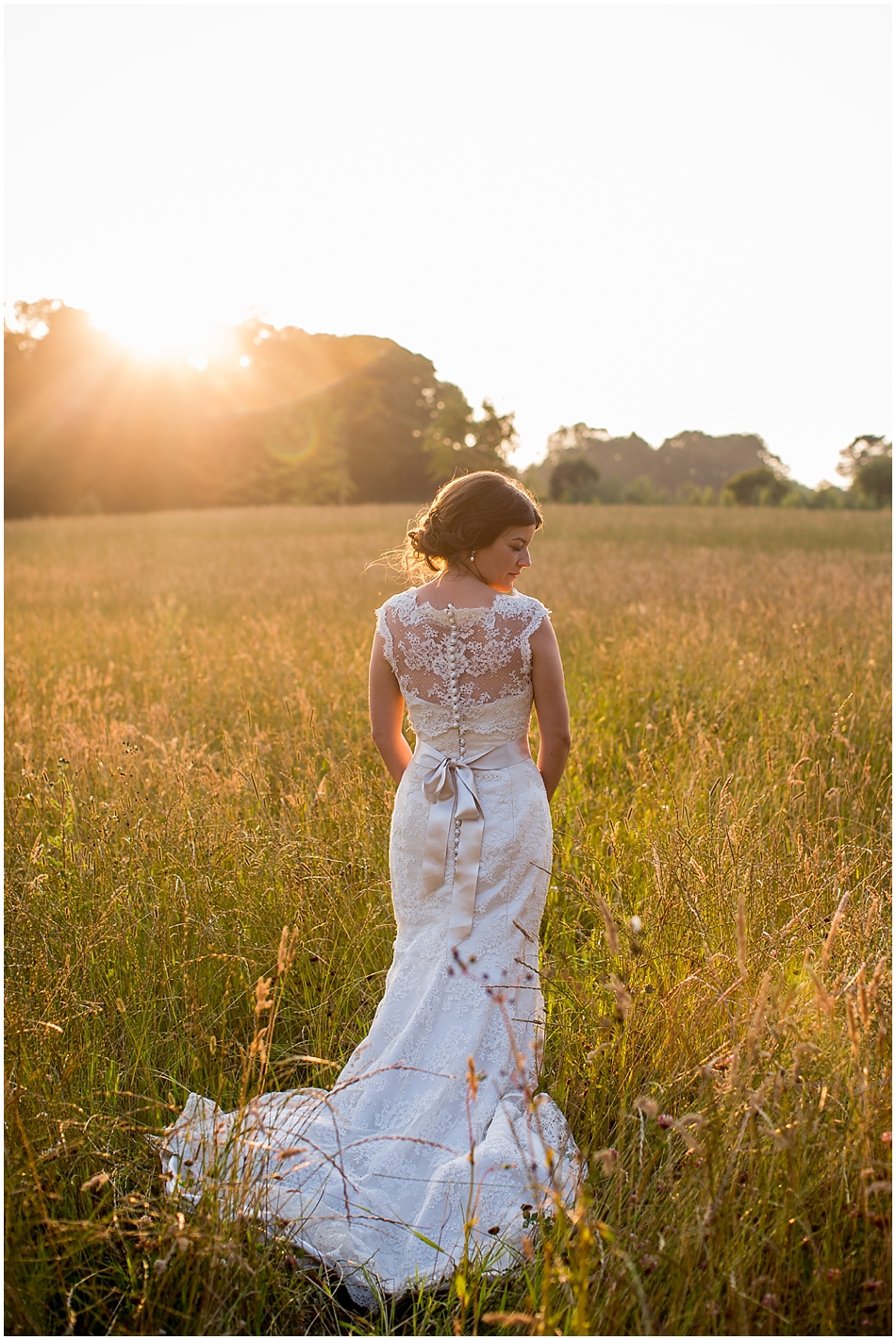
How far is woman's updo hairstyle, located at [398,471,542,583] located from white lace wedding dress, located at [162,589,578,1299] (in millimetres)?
202

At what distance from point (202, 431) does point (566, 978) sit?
48.4m

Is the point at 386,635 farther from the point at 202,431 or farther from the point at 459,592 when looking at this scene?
the point at 202,431

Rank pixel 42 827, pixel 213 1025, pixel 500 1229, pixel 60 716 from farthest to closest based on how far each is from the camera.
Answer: pixel 60 716
pixel 42 827
pixel 213 1025
pixel 500 1229

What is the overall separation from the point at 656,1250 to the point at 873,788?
3271mm

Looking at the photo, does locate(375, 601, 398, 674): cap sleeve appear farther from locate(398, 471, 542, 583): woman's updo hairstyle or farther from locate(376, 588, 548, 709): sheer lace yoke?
locate(398, 471, 542, 583): woman's updo hairstyle

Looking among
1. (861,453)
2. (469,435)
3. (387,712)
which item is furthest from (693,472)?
(387,712)

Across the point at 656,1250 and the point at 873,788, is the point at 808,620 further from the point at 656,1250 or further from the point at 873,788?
the point at 656,1250

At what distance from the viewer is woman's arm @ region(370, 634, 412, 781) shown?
9.89 ft

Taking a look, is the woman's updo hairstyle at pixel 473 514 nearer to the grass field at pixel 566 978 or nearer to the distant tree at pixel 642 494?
the grass field at pixel 566 978

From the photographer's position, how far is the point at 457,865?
2.77 meters

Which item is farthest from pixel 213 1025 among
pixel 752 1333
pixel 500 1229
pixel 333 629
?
pixel 333 629

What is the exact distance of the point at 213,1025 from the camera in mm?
2762

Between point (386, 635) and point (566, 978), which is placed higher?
point (386, 635)

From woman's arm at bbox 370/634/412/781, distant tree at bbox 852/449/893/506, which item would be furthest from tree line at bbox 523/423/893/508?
woman's arm at bbox 370/634/412/781
